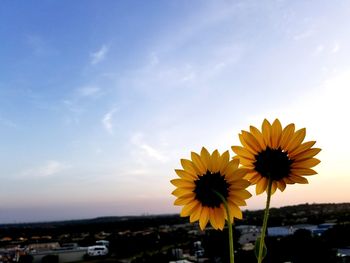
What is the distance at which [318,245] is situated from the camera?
48.1m

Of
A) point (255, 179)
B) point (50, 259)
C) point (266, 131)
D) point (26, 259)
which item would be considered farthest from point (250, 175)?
point (26, 259)

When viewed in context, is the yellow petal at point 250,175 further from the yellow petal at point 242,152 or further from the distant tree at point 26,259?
the distant tree at point 26,259

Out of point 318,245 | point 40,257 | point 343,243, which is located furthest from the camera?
point 40,257

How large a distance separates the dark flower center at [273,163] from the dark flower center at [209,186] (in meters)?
0.09

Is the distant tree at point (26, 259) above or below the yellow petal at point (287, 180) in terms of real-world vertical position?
below

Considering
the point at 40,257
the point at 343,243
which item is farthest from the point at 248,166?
the point at 40,257

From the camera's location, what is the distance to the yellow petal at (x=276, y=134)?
1057 millimetres

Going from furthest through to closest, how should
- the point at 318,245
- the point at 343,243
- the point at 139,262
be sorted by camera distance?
the point at 343,243 < the point at 139,262 < the point at 318,245

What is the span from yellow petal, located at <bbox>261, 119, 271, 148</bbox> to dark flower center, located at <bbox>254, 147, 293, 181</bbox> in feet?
0.05

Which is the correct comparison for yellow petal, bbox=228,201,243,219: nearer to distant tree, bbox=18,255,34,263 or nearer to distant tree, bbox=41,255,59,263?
distant tree, bbox=41,255,59,263

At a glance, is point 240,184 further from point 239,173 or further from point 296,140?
point 296,140

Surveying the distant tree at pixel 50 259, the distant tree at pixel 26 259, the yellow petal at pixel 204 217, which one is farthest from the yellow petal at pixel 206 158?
the distant tree at pixel 26 259

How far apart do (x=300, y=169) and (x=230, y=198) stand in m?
0.17

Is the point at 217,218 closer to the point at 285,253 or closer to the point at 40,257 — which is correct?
the point at 285,253
